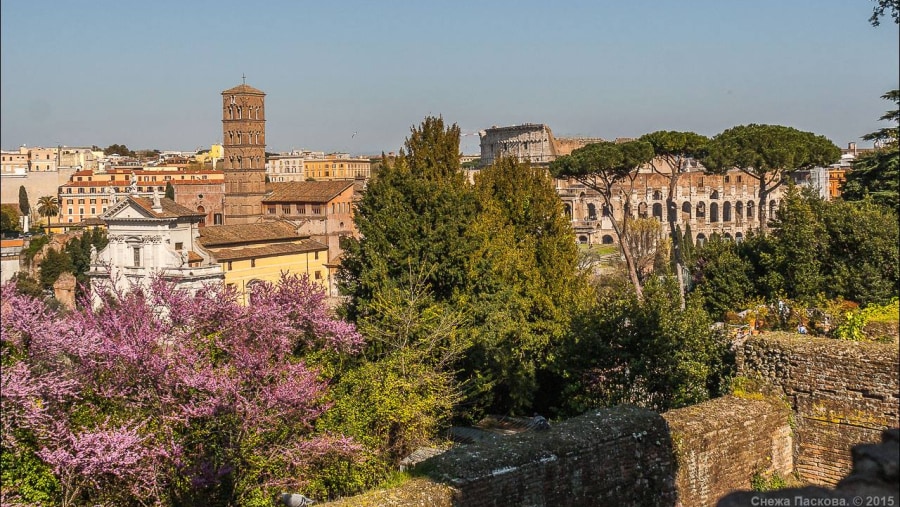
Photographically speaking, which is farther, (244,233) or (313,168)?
(313,168)

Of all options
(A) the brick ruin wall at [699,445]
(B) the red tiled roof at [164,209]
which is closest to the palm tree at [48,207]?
(B) the red tiled roof at [164,209]

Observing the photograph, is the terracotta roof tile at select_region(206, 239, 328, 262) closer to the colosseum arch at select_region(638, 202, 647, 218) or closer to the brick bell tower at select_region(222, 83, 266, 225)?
the brick bell tower at select_region(222, 83, 266, 225)

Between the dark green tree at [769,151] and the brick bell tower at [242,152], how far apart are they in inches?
1158

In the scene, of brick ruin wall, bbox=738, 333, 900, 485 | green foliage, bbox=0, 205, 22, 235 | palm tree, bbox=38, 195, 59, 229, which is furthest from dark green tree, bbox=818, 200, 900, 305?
palm tree, bbox=38, 195, 59, 229

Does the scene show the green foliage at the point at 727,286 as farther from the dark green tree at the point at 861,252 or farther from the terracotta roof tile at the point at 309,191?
the terracotta roof tile at the point at 309,191

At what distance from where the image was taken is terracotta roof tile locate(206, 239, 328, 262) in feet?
107

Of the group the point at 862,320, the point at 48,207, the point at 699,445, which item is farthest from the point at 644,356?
the point at 48,207

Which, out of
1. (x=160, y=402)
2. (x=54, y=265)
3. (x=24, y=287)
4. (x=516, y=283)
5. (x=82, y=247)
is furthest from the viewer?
(x=82, y=247)

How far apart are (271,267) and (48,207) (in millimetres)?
34079

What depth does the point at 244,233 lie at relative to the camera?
113 feet

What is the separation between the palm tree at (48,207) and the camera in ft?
205

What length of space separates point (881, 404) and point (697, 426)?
1354 millimetres

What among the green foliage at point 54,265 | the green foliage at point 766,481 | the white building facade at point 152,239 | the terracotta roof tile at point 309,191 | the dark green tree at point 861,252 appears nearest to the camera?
the dark green tree at point 861,252

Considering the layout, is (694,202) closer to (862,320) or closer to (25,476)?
(862,320)
